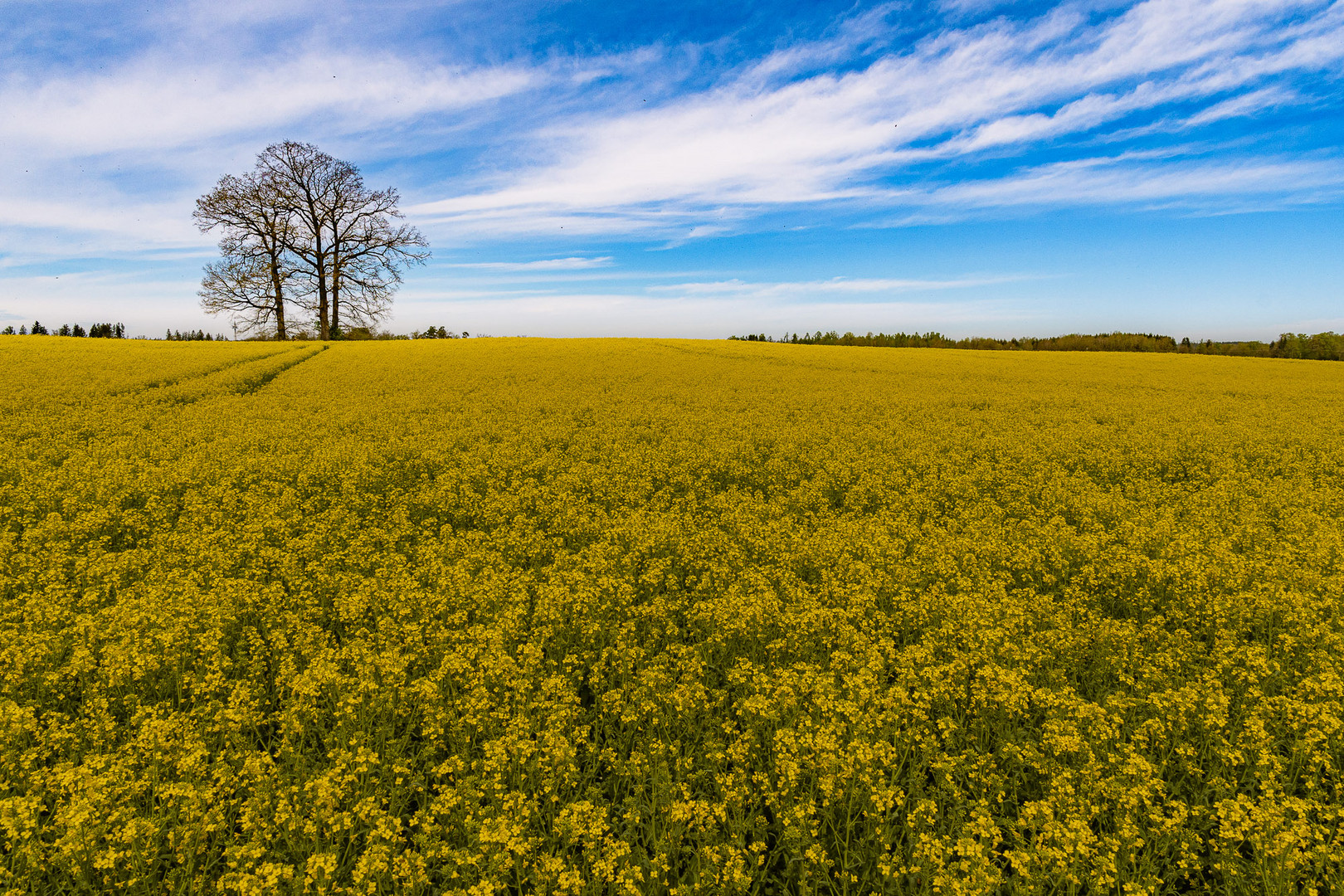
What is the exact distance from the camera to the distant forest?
176 feet

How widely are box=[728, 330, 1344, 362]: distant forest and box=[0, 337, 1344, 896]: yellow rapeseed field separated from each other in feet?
166

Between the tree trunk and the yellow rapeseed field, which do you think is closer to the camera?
the yellow rapeseed field

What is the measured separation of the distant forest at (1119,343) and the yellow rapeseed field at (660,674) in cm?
5046

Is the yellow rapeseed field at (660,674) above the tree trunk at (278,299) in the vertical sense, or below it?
below

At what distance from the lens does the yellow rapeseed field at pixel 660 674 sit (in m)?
3.51

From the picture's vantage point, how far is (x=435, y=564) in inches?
277

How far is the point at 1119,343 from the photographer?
59.4 meters

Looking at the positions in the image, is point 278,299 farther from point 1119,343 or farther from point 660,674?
point 1119,343

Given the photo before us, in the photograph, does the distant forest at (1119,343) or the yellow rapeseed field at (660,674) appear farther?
the distant forest at (1119,343)

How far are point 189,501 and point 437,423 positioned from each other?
716 cm

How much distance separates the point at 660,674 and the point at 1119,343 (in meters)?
72.2

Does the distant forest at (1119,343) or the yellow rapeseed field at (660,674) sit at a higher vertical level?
the distant forest at (1119,343)

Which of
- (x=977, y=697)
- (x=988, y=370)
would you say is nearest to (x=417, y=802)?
(x=977, y=697)

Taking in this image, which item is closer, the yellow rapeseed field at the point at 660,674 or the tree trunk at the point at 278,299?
the yellow rapeseed field at the point at 660,674
